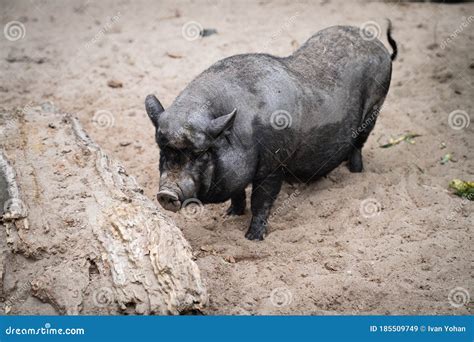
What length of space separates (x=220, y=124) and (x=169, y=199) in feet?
2.10

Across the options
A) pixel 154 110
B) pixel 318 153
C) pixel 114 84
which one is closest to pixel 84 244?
pixel 154 110

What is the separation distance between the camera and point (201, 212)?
512 centimetres

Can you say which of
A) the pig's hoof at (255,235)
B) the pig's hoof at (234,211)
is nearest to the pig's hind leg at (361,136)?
the pig's hoof at (234,211)

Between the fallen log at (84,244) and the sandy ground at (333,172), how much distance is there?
448 mm

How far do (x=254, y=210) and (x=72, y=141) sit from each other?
164cm

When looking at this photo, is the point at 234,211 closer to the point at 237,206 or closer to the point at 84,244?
the point at 237,206

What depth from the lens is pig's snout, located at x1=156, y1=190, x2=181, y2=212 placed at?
3.79 metres

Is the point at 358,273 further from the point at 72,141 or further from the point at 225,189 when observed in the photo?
the point at 72,141

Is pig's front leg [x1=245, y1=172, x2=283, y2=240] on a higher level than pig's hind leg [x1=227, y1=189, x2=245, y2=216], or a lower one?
higher

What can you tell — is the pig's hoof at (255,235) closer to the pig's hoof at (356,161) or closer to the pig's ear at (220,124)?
the pig's ear at (220,124)

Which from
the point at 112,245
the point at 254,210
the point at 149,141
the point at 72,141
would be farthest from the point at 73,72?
the point at 112,245

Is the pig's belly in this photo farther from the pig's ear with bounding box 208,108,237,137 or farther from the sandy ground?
the pig's ear with bounding box 208,108,237,137

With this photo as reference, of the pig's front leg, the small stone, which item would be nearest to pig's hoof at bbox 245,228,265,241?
the pig's front leg

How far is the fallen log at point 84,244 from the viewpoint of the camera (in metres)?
3.25
